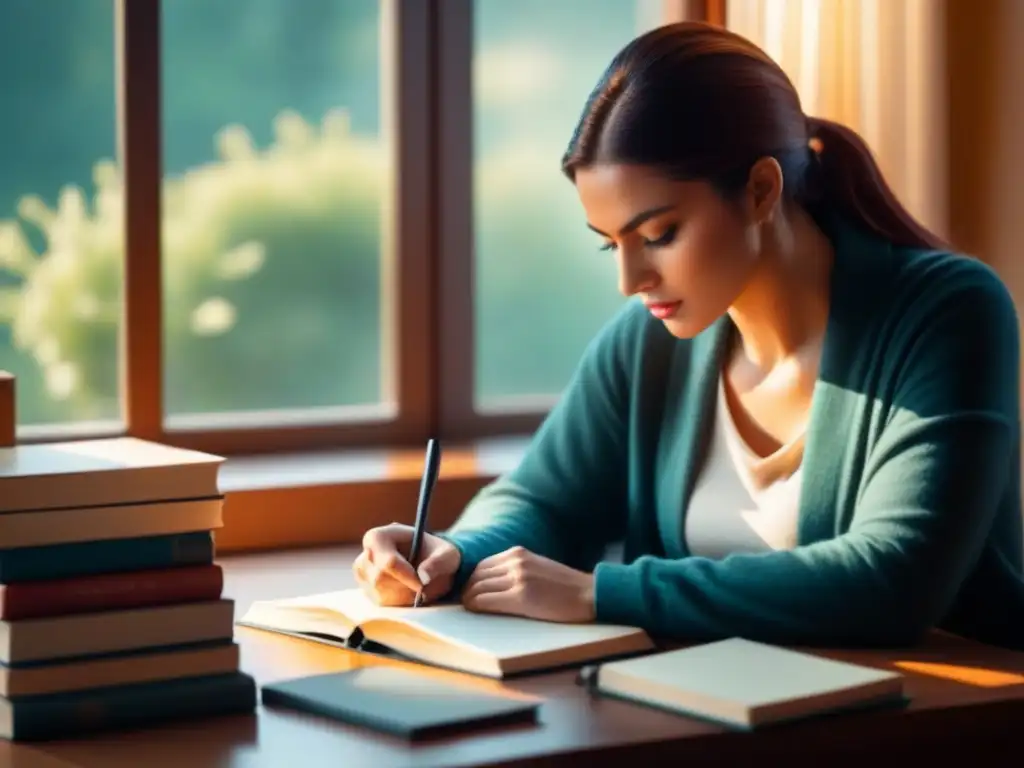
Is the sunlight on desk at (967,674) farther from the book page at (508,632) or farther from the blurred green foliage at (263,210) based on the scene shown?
the blurred green foliage at (263,210)


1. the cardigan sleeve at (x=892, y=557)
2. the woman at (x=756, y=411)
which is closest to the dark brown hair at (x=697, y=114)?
the woman at (x=756, y=411)

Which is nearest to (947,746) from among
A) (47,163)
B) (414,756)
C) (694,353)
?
(414,756)

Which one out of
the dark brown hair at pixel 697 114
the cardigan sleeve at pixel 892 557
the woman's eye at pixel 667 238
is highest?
the dark brown hair at pixel 697 114

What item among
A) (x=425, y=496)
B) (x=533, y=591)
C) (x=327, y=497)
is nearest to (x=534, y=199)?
(x=327, y=497)

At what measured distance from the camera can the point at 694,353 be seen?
2.02 metres

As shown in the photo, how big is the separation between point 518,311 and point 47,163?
2.86ft

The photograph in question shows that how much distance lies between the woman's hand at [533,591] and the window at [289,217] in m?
1.20

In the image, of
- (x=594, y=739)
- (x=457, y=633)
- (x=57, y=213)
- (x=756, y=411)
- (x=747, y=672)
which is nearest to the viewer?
(x=594, y=739)

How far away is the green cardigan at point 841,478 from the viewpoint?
163 cm

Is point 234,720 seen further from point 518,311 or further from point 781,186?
point 518,311

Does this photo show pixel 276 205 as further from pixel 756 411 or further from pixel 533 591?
pixel 533 591

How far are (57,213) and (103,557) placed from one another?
67.2 inches

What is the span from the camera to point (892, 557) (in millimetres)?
1635

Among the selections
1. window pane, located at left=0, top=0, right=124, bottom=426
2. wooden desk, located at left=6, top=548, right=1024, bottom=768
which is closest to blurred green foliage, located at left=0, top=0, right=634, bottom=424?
window pane, located at left=0, top=0, right=124, bottom=426
